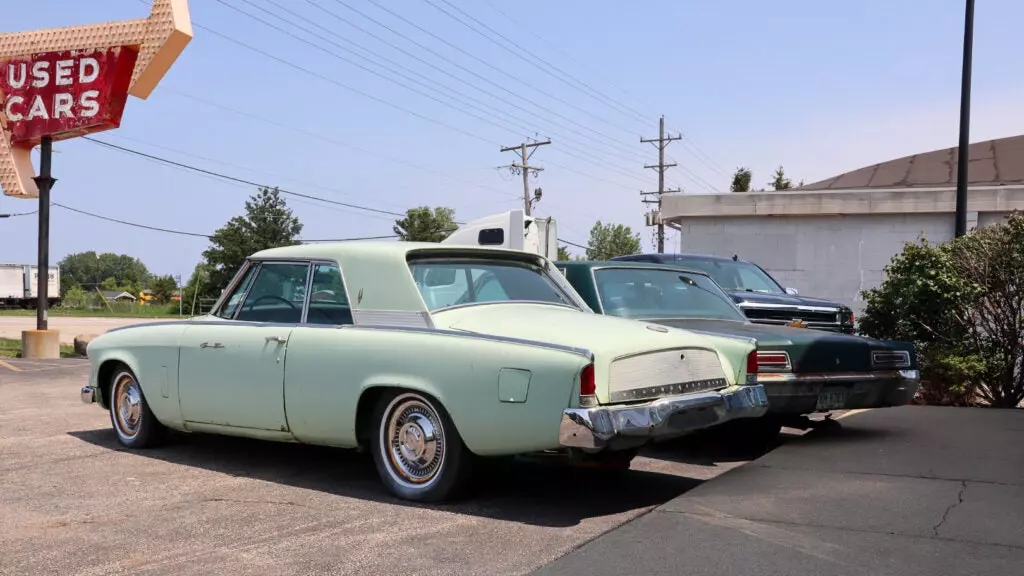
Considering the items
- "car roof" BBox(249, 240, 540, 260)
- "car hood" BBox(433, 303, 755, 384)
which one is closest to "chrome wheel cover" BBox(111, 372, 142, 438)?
"car roof" BBox(249, 240, 540, 260)

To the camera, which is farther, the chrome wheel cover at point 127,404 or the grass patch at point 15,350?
the grass patch at point 15,350

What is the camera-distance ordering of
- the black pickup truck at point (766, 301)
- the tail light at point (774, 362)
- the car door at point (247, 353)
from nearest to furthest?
Result: the car door at point (247, 353)
the tail light at point (774, 362)
the black pickup truck at point (766, 301)

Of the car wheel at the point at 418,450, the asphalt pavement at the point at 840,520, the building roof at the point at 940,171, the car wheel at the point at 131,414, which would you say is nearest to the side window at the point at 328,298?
the car wheel at the point at 418,450

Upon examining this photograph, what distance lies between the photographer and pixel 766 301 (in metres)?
11.6

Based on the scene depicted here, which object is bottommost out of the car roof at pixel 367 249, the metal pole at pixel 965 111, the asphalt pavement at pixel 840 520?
the asphalt pavement at pixel 840 520

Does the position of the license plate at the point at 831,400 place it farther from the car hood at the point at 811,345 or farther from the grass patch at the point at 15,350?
the grass patch at the point at 15,350

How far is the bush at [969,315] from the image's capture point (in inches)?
402

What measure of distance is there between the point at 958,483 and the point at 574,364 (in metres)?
2.44

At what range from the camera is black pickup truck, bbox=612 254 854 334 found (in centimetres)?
1138

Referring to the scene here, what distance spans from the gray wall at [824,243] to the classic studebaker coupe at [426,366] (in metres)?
14.0

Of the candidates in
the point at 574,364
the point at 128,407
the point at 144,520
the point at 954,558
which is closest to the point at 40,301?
the point at 128,407

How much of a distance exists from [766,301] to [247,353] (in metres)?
7.23

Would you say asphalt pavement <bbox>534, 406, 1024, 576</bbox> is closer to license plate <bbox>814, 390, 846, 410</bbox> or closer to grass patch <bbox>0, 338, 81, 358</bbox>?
license plate <bbox>814, 390, 846, 410</bbox>

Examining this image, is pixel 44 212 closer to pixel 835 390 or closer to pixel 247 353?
pixel 247 353
